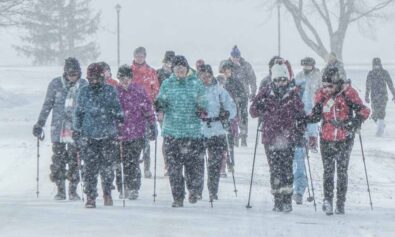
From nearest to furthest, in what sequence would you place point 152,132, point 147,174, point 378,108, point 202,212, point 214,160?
point 202,212, point 152,132, point 214,160, point 147,174, point 378,108

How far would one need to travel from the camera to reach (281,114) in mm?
11234

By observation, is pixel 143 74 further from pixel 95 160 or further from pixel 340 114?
pixel 340 114

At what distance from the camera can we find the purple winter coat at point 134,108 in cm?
1234

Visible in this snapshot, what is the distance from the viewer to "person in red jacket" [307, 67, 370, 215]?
1109 cm

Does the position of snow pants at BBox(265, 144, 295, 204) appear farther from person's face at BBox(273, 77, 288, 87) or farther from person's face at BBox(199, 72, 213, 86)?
person's face at BBox(199, 72, 213, 86)

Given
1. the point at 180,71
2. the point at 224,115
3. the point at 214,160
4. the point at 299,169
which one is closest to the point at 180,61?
the point at 180,71

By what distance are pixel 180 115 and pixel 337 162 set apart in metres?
1.96

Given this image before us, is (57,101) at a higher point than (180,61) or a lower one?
lower

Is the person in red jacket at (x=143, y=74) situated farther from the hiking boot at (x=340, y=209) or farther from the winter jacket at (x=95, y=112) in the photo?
the hiking boot at (x=340, y=209)

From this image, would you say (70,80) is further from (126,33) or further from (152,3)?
(152,3)

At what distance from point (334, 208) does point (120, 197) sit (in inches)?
111

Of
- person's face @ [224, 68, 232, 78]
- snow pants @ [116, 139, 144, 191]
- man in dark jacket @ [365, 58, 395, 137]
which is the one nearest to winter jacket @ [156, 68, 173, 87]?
person's face @ [224, 68, 232, 78]

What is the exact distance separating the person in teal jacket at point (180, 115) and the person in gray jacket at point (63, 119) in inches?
51.0

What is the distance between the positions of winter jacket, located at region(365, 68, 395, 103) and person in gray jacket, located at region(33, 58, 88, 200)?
11492 millimetres
